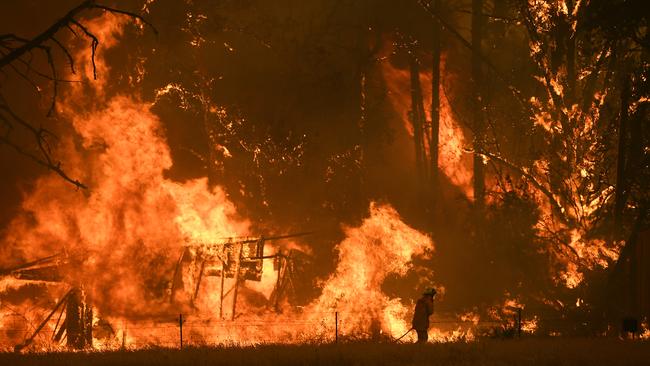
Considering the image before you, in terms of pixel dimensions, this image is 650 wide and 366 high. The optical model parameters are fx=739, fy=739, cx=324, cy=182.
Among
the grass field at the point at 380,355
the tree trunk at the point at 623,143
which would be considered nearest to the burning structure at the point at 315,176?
the tree trunk at the point at 623,143

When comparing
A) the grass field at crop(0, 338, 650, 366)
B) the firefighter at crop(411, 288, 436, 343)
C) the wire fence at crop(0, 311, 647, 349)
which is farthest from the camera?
the wire fence at crop(0, 311, 647, 349)

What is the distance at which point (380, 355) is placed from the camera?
11.5m

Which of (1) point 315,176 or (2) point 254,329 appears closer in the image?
(2) point 254,329

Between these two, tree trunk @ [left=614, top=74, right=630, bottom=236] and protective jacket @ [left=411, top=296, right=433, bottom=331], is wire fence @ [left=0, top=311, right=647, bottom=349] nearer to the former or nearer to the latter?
tree trunk @ [left=614, top=74, right=630, bottom=236]

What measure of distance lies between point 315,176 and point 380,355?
673 inches

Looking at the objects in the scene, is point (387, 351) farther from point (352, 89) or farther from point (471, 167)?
point (471, 167)

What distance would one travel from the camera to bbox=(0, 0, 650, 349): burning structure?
1920 cm

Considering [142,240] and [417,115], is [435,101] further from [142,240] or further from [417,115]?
[142,240]

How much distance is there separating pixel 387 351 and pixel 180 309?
12849 mm

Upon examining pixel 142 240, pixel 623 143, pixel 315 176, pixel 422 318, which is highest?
pixel 315 176

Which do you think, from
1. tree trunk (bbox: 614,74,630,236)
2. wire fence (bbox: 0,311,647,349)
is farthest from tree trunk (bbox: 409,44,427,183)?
tree trunk (bbox: 614,74,630,236)

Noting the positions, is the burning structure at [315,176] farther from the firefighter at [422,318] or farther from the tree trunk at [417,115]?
the firefighter at [422,318]

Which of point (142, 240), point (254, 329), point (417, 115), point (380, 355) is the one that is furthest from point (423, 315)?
point (417, 115)

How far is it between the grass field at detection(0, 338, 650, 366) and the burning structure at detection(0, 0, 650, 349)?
5146mm
